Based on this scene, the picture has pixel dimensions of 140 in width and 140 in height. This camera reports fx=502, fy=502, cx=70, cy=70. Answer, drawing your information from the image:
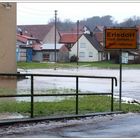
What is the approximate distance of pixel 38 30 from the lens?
458 feet

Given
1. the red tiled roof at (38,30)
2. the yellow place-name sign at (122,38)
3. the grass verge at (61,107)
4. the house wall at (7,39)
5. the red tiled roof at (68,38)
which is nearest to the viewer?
the grass verge at (61,107)

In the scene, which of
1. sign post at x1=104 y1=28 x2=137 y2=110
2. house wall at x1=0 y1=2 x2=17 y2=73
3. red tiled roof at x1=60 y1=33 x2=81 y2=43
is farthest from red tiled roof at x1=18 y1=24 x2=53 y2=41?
sign post at x1=104 y1=28 x2=137 y2=110

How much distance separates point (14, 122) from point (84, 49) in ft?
337

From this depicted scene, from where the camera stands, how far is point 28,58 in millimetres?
107688

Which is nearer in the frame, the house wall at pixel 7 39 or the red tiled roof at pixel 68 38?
the house wall at pixel 7 39

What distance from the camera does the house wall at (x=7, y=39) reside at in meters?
32.5

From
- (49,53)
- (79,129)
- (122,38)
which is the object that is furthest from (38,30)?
(79,129)

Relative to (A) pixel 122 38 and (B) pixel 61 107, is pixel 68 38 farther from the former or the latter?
(B) pixel 61 107

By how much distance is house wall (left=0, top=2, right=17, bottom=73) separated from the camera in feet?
107

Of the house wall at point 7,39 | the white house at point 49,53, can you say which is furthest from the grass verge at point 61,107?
the white house at point 49,53

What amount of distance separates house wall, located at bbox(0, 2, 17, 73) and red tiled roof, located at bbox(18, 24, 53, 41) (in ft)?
336

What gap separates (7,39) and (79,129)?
22.0 m

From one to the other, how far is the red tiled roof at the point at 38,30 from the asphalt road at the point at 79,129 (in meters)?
123

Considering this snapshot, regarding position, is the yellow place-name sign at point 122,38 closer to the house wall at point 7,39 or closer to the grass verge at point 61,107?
the grass verge at point 61,107
